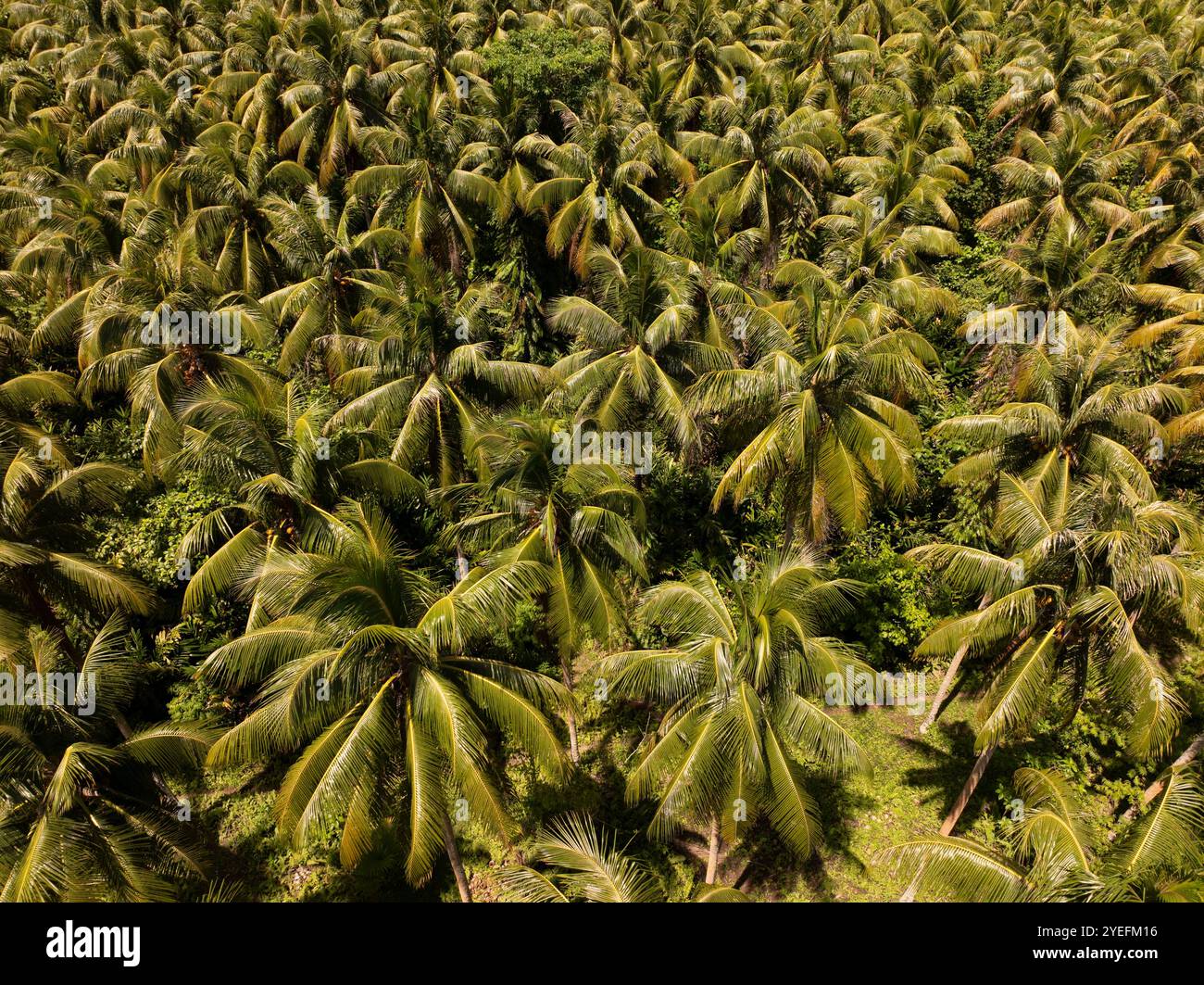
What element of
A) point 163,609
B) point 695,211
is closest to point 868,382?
point 695,211

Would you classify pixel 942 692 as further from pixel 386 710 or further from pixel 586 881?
pixel 386 710

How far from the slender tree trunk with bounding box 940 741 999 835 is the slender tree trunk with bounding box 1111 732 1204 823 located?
101 inches

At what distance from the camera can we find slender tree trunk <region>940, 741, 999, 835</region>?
12.2 m

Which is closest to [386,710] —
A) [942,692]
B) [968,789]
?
[968,789]

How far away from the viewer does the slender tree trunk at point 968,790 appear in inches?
479

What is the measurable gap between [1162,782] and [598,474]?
11.1 metres

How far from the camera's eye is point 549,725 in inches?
378

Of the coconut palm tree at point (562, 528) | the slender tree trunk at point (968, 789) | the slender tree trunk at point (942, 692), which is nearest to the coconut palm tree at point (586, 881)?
the coconut palm tree at point (562, 528)

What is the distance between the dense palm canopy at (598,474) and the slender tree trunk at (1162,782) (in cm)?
16

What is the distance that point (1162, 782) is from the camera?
1205 cm

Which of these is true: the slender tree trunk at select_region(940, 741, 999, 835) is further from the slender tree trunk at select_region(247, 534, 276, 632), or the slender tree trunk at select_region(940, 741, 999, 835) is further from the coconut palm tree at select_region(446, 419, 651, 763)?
the slender tree trunk at select_region(247, 534, 276, 632)
